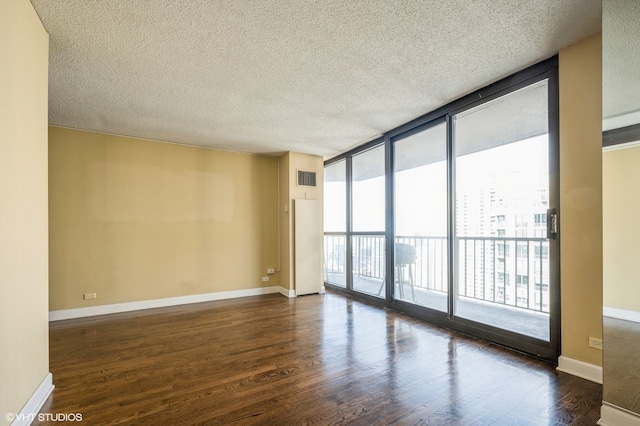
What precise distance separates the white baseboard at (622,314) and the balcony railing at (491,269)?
0.87 meters

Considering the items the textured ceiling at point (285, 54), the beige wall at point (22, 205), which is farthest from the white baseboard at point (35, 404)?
the textured ceiling at point (285, 54)

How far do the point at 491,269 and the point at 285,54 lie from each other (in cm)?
328

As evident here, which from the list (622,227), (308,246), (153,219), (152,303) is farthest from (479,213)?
(152,303)

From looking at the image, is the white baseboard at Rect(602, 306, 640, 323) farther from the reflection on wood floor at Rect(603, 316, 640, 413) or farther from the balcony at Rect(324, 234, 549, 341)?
the balcony at Rect(324, 234, 549, 341)

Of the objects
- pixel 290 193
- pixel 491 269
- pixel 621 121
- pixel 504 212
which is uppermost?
pixel 621 121

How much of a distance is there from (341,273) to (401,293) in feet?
5.47

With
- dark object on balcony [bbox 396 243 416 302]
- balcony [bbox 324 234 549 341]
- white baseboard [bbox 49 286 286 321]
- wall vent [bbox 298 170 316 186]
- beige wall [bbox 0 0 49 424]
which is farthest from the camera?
wall vent [bbox 298 170 316 186]

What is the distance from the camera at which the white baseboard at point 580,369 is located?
2063 millimetres

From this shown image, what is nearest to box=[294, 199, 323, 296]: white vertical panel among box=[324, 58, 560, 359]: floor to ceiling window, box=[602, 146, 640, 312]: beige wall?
box=[324, 58, 560, 359]: floor to ceiling window

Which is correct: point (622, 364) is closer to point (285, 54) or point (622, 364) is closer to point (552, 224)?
point (552, 224)

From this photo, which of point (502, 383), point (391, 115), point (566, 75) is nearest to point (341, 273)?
point (391, 115)

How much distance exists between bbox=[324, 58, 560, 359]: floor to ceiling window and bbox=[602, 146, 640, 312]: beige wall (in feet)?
1.76

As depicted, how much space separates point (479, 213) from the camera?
3107mm

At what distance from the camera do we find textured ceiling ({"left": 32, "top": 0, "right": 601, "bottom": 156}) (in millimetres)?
1834
